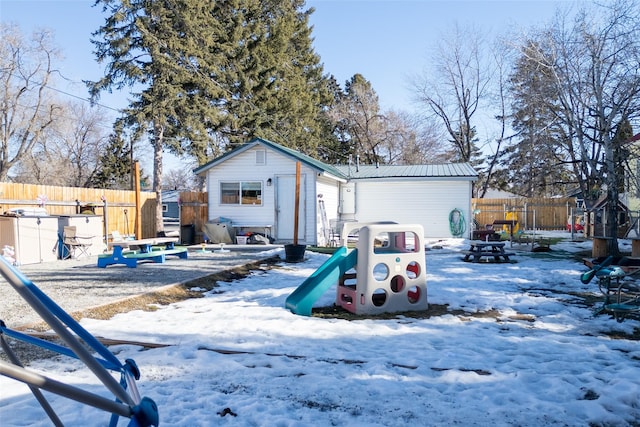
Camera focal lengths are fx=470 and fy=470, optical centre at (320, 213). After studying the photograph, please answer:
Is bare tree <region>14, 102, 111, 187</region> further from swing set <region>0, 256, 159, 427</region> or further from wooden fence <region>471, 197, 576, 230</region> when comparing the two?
swing set <region>0, 256, 159, 427</region>

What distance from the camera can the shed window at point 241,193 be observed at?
747 inches

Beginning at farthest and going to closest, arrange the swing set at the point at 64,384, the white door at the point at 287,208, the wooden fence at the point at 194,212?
the wooden fence at the point at 194,212
the white door at the point at 287,208
the swing set at the point at 64,384

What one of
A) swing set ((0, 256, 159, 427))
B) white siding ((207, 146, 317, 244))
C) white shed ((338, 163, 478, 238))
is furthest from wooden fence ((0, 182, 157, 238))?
swing set ((0, 256, 159, 427))

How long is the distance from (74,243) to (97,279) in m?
4.66

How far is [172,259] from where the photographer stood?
1356 centimetres

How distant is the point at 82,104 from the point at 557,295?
42494 millimetres

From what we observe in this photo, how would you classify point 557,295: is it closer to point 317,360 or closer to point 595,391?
point 595,391

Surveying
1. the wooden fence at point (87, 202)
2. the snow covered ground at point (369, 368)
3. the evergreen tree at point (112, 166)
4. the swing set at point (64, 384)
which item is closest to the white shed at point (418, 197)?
the wooden fence at point (87, 202)

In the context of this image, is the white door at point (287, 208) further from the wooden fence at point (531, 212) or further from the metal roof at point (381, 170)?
the wooden fence at point (531, 212)

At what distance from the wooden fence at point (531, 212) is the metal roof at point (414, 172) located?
6.66 meters

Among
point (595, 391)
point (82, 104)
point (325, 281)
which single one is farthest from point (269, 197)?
point (82, 104)

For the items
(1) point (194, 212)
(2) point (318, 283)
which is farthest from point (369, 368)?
(1) point (194, 212)

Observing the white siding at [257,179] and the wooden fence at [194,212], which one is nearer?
the white siding at [257,179]

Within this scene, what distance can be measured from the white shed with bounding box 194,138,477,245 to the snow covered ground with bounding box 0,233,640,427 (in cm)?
1112
